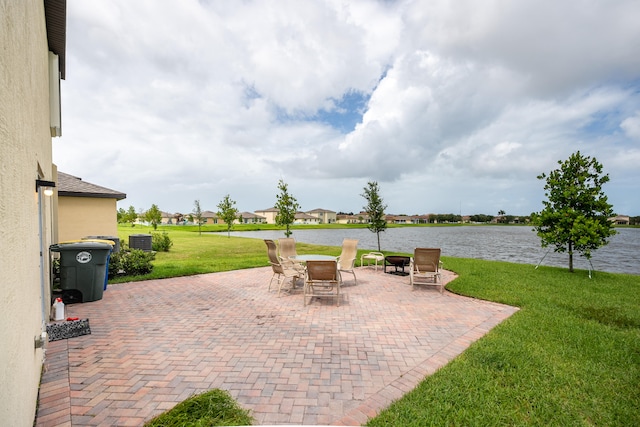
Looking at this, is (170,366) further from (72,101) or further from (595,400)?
(72,101)

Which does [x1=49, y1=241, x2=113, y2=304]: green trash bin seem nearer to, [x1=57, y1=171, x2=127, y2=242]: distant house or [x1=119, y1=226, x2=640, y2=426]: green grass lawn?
[x1=119, y1=226, x2=640, y2=426]: green grass lawn

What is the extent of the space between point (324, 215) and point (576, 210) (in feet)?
495

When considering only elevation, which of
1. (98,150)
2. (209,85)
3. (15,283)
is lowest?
(15,283)

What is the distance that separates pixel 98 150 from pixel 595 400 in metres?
17.5

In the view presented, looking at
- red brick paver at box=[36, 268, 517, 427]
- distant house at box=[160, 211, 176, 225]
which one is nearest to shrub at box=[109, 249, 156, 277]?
red brick paver at box=[36, 268, 517, 427]

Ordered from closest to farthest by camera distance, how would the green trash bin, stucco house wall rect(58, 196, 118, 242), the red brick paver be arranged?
the red brick paver → the green trash bin → stucco house wall rect(58, 196, 118, 242)

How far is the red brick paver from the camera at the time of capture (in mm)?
3158

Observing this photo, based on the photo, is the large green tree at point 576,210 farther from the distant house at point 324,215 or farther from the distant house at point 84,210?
the distant house at point 324,215

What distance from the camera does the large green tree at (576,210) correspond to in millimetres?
11133

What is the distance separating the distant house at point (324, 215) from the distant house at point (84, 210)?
467 feet

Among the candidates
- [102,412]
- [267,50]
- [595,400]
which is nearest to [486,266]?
[595,400]

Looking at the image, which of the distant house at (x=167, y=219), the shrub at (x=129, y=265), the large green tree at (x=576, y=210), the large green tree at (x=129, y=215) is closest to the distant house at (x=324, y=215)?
the distant house at (x=167, y=219)

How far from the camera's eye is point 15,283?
1959 millimetres

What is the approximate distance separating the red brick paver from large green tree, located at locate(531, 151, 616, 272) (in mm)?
7284
